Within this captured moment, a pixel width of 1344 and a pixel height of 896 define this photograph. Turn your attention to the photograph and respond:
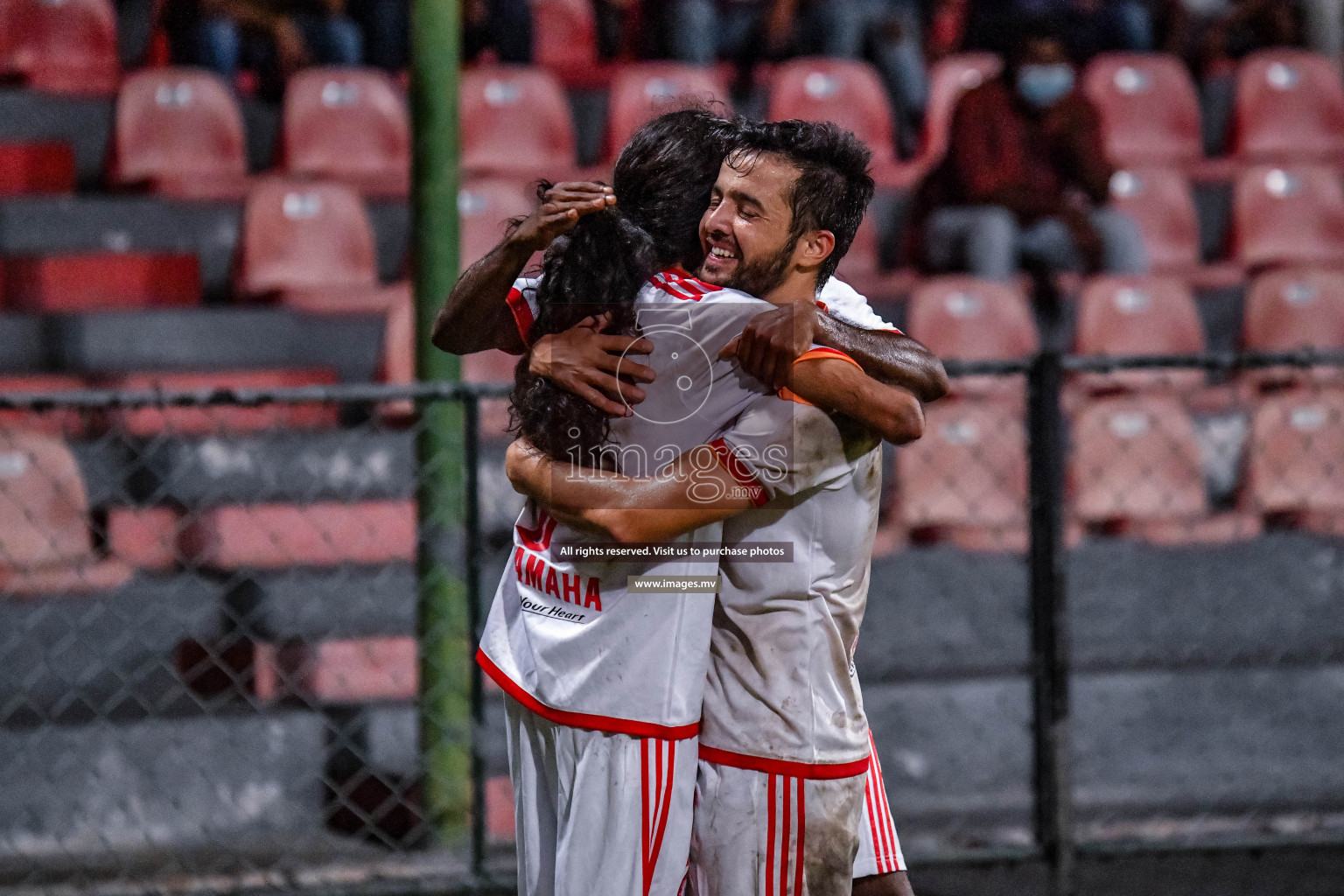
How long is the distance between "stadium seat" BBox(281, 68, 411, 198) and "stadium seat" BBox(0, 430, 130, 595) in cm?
247

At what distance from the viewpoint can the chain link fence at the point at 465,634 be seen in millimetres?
3420

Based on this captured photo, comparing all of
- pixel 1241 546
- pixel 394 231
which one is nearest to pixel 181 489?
pixel 394 231

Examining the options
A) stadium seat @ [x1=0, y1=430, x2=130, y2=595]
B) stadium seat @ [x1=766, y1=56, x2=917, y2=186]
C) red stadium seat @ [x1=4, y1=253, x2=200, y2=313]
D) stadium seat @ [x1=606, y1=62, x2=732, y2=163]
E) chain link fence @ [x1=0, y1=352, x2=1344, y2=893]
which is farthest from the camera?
stadium seat @ [x1=766, y1=56, x2=917, y2=186]

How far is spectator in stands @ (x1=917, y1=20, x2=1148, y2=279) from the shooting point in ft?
19.1

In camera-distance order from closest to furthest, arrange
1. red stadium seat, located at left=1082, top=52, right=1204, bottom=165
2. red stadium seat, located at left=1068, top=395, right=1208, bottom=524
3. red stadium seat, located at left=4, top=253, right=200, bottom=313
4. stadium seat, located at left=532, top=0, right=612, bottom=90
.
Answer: red stadium seat, located at left=1068, top=395, right=1208, bottom=524
red stadium seat, located at left=4, top=253, right=200, bottom=313
red stadium seat, located at left=1082, top=52, right=1204, bottom=165
stadium seat, located at left=532, top=0, right=612, bottom=90

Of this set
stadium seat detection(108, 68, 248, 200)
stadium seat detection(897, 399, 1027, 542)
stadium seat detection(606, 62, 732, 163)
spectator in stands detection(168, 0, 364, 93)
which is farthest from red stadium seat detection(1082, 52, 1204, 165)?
stadium seat detection(108, 68, 248, 200)

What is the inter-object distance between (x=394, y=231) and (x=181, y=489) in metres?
2.12

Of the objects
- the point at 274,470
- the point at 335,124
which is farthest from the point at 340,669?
the point at 335,124

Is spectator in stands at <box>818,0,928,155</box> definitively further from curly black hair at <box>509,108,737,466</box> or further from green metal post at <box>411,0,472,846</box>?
curly black hair at <box>509,108,737,466</box>

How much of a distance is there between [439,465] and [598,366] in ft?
6.01

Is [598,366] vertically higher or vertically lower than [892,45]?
lower

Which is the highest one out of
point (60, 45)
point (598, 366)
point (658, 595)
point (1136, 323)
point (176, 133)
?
point (60, 45)

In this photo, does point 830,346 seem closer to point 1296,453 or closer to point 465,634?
point 465,634

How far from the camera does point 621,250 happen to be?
173 centimetres
